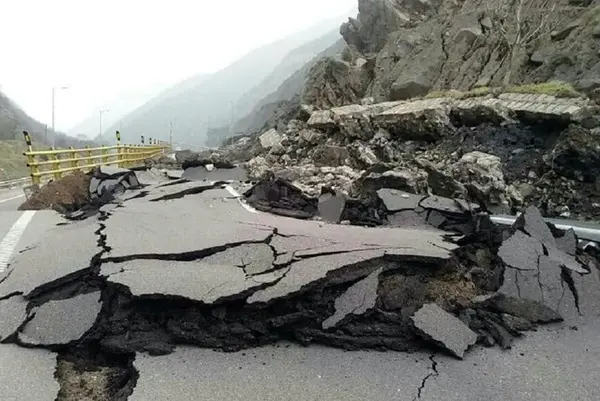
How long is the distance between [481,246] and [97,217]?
587cm

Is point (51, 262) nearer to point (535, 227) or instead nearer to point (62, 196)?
point (62, 196)

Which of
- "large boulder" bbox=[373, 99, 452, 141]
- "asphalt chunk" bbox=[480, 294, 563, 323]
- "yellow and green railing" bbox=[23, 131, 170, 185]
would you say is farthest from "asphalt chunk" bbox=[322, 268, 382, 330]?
"large boulder" bbox=[373, 99, 452, 141]

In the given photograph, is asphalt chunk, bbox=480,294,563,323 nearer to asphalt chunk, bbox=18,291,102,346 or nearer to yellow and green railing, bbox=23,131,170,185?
asphalt chunk, bbox=18,291,102,346

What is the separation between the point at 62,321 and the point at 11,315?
1.90 ft

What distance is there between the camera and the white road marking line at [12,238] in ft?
17.6

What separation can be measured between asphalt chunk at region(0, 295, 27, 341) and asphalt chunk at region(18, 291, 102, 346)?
9cm

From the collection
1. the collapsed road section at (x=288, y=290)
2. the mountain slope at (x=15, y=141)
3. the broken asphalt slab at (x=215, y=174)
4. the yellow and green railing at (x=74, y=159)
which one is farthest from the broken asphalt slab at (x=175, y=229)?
the mountain slope at (x=15, y=141)

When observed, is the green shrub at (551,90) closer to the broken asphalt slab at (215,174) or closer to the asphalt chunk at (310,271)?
the broken asphalt slab at (215,174)

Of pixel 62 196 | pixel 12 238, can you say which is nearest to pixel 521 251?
pixel 12 238

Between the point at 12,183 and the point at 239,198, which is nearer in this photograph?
the point at 239,198

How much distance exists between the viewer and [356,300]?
399 centimetres

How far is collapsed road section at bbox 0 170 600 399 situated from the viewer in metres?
3.73

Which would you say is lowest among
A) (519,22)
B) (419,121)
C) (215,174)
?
(215,174)

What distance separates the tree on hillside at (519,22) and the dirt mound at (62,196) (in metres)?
A: 17.9
